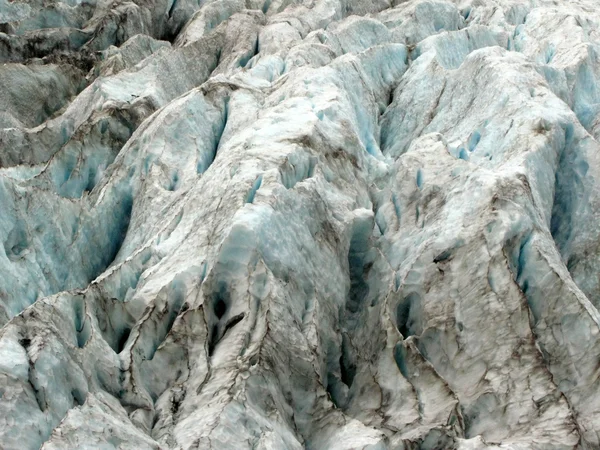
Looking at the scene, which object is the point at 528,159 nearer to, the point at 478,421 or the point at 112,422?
the point at 478,421

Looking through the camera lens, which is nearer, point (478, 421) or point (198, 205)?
point (478, 421)

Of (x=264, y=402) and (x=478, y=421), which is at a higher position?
(x=264, y=402)

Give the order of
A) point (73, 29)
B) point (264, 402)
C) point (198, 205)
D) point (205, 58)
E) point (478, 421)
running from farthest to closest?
point (73, 29)
point (205, 58)
point (198, 205)
point (478, 421)
point (264, 402)

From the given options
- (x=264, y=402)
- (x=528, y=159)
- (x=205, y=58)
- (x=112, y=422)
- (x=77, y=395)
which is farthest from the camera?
(x=205, y=58)

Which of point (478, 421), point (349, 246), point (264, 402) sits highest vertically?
point (264, 402)

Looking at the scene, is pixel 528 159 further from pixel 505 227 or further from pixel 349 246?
pixel 349 246

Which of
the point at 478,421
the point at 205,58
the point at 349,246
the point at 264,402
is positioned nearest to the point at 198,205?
the point at 349,246
